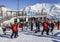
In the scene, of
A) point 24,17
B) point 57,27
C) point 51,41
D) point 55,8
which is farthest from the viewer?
point 55,8

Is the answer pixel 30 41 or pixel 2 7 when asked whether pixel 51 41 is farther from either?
pixel 2 7

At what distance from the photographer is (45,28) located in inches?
703

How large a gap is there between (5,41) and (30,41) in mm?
1672

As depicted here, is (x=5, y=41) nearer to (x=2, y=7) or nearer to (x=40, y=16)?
(x=40, y=16)

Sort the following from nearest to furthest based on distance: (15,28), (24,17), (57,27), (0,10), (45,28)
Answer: (15,28)
(45,28)
(57,27)
(24,17)
(0,10)

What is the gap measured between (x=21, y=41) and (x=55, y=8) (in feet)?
201

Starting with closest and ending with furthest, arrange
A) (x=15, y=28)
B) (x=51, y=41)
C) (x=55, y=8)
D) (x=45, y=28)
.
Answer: (x=51, y=41)
(x=15, y=28)
(x=45, y=28)
(x=55, y=8)

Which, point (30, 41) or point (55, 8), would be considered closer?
point (30, 41)

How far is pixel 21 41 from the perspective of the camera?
1395 centimetres

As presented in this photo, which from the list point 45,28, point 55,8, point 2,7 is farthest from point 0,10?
point 45,28

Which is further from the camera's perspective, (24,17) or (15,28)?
(24,17)

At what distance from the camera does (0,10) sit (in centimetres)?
6950

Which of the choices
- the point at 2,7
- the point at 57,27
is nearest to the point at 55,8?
the point at 2,7

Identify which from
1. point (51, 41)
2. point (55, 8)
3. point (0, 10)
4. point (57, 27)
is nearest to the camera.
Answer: point (51, 41)
